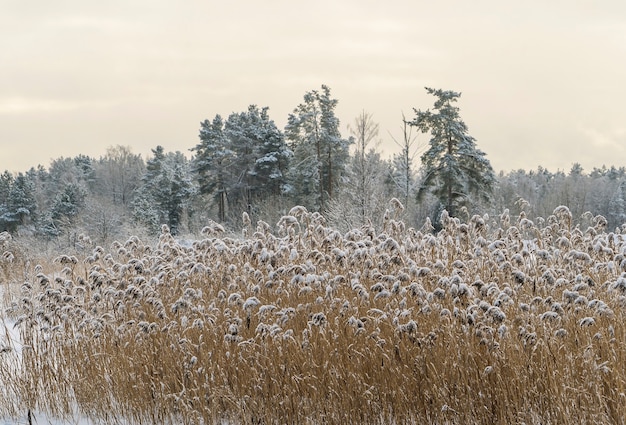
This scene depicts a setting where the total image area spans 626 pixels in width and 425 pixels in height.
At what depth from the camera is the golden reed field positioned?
3791 millimetres

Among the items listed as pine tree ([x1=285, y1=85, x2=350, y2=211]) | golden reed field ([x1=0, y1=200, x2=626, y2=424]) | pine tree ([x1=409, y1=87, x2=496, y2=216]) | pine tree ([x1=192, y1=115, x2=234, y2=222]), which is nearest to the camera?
golden reed field ([x1=0, y1=200, x2=626, y2=424])

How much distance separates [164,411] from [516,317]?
3.14 metres

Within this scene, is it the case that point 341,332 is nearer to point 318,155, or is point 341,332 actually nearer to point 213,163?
point 318,155

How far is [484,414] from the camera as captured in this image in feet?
12.7

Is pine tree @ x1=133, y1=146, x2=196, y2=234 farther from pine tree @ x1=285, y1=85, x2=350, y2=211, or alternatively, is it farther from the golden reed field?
the golden reed field

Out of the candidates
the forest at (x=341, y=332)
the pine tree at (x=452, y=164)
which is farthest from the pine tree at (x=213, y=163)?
the forest at (x=341, y=332)

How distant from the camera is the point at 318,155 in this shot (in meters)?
39.4

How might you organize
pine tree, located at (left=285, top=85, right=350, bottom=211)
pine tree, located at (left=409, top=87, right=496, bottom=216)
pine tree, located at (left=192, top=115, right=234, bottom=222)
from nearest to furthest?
1. pine tree, located at (left=409, top=87, right=496, bottom=216)
2. pine tree, located at (left=285, top=85, right=350, bottom=211)
3. pine tree, located at (left=192, top=115, right=234, bottom=222)

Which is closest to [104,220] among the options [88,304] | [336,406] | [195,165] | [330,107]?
[195,165]

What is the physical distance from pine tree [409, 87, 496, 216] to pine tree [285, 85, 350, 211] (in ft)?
28.1

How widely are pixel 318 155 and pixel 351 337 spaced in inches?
1397

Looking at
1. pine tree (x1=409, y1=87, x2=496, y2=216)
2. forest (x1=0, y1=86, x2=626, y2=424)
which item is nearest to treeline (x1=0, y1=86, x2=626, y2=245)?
pine tree (x1=409, y1=87, x2=496, y2=216)

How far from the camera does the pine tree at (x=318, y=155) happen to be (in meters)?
38.5

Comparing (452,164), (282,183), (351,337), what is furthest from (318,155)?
(351,337)
